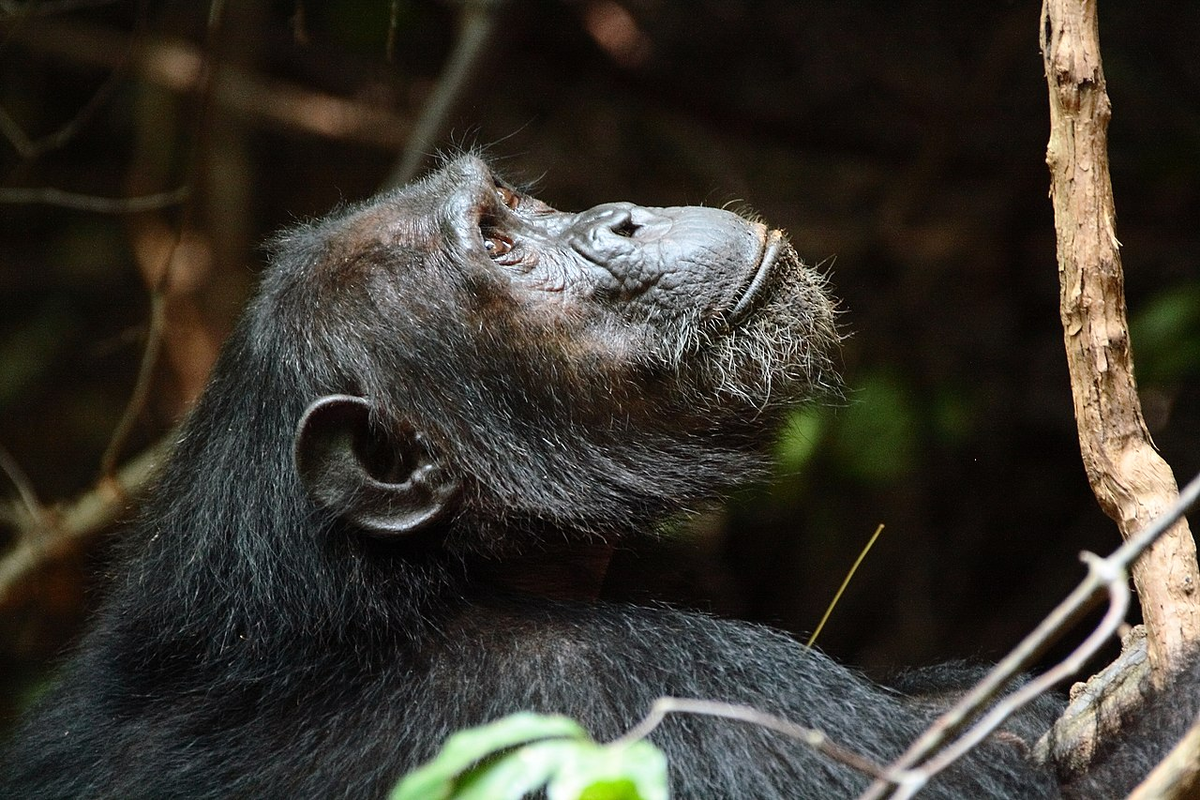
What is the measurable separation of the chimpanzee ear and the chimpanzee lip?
90 cm

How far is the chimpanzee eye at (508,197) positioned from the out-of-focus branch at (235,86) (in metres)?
4.24

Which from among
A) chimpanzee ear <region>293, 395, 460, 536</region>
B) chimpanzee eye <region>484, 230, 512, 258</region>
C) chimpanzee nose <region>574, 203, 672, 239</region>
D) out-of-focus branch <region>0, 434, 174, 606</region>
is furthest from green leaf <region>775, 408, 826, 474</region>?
out-of-focus branch <region>0, 434, 174, 606</region>

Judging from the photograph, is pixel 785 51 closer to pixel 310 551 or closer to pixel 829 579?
pixel 829 579

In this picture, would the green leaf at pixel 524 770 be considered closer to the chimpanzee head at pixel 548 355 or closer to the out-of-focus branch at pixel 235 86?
the chimpanzee head at pixel 548 355

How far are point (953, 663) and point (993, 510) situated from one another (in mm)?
3832

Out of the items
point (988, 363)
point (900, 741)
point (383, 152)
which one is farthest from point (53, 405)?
point (900, 741)

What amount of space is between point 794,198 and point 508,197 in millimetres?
4832

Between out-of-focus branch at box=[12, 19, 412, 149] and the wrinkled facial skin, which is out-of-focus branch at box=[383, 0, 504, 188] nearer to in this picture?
out-of-focus branch at box=[12, 19, 412, 149]

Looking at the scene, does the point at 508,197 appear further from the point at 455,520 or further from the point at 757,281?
the point at 455,520

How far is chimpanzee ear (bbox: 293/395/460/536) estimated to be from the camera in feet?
11.3

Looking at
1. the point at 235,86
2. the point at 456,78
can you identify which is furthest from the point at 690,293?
the point at 235,86

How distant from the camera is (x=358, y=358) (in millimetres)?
3604

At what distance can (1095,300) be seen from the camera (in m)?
2.81

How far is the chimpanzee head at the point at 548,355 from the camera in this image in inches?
142
